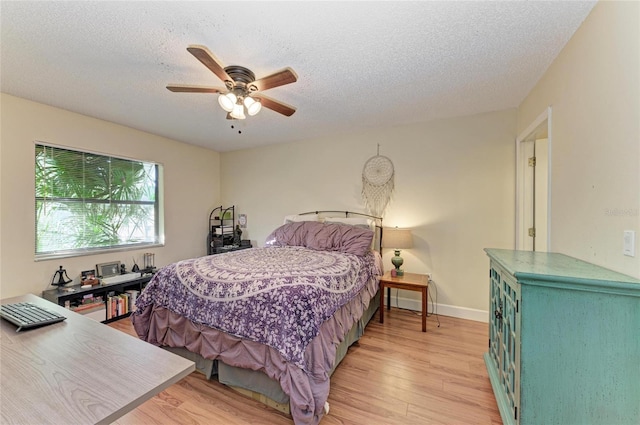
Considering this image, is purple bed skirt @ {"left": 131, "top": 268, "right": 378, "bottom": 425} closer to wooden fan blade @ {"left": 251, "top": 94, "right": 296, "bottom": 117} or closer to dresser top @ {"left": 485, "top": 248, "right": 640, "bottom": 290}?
dresser top @ {"left": 485, "top": 248, "right": 640, "bottom": 290}

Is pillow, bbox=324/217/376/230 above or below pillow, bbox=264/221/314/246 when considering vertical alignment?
above

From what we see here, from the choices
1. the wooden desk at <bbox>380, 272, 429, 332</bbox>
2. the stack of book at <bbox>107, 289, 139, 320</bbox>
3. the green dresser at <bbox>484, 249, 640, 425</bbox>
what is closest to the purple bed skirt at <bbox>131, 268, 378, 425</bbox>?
the wooden desk at <bbox>380, 272, 429, 332</bbox>

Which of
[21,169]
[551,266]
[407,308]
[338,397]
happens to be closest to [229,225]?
[21,169]

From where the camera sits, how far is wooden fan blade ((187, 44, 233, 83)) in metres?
1.44

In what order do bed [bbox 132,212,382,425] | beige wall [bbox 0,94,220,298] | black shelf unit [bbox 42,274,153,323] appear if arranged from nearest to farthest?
bed [bbox 132,212,382,425] < beige wall [bbox 0,94,220,298] < black shelf unit [bbox 42,274,153,323]

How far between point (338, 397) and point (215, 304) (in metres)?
1.09

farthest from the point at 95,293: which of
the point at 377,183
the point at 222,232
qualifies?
the point at 377,183

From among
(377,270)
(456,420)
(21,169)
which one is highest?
(21,169)

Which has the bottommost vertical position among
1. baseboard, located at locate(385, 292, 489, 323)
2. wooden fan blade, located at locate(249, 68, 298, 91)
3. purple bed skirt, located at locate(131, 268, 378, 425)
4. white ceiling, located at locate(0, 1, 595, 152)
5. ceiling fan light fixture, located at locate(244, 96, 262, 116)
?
baseboard, located at locate(385, 292, 489, 323)

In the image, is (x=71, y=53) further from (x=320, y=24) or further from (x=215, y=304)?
(x=215, y=304)

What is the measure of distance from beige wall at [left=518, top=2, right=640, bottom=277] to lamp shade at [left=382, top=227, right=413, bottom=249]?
1.35 m

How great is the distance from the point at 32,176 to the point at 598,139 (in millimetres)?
4741

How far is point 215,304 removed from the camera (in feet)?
6.09

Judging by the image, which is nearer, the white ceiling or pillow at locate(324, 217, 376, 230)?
the white ceiling
